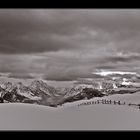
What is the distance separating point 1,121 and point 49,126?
0.86 metres

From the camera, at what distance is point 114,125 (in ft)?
17.0

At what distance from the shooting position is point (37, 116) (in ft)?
18.6
